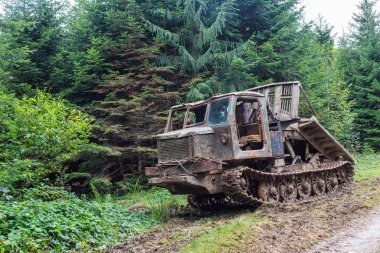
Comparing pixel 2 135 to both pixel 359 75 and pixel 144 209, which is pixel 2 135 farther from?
pixel 359 75

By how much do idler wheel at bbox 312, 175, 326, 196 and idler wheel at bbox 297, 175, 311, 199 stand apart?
1.20 ft

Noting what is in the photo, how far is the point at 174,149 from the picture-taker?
853cm

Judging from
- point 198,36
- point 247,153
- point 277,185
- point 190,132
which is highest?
point 198,36

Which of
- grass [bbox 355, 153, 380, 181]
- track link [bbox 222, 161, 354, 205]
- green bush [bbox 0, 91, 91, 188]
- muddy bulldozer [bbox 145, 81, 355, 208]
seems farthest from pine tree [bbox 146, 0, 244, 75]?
grass [bbox 355, 153, 380, 181]

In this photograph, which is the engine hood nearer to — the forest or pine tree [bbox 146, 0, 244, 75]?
the forest

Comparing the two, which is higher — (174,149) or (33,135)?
(33,135)

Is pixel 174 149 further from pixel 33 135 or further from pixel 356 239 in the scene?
pixel 356 239

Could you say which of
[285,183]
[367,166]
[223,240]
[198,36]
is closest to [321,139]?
[285,183]

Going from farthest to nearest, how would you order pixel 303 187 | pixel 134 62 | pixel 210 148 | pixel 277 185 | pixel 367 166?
pixel 367 166 < pixel 134 62 < pixel 303 187 < pixel 277 185 < pixel 210 148

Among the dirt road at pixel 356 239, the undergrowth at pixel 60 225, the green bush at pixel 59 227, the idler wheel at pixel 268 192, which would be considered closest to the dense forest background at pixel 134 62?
the undergrowth at pixel 60 225

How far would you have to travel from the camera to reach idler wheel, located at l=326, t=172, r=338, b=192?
10906 mm

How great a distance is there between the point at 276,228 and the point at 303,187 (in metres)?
4.05

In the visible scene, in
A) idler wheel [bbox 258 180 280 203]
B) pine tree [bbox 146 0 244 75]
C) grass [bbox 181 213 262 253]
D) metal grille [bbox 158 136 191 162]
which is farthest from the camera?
pine tree [bbox 146 0 244 75]

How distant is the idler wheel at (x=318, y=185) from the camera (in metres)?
10.3
